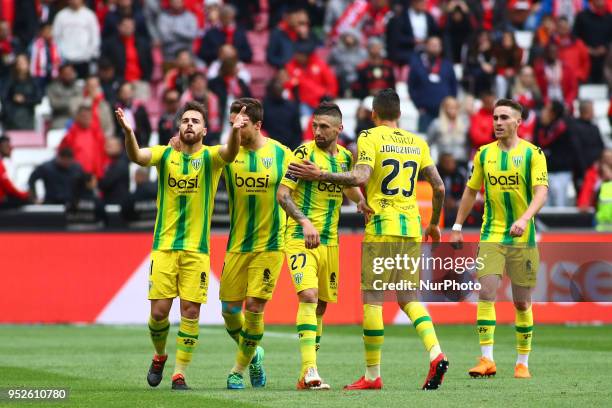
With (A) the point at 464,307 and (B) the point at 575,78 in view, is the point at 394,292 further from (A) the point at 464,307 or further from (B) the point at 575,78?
(B) the point at 575,78

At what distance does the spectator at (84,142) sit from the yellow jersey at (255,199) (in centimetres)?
1146

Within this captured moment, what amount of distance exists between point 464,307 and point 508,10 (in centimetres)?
1079

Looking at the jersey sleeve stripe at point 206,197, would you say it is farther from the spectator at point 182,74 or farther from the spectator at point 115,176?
the spectator at point 182,74

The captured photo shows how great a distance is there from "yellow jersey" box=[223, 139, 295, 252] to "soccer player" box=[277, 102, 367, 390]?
0.29m

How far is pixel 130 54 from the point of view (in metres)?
25.4

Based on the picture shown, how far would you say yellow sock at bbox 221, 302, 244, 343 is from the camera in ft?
39.2

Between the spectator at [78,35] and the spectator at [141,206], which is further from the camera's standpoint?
the spectator at [78,35]

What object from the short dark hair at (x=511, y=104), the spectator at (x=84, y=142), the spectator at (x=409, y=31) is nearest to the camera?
the short dark hair at (x=511, y=104)

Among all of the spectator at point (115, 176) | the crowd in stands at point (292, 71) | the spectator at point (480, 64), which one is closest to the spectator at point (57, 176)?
the crowd in stands at point (292, 71)

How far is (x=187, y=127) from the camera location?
11414mm

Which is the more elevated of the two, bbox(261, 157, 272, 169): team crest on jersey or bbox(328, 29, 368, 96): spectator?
bbox(328, 29, 368, 96): spectator

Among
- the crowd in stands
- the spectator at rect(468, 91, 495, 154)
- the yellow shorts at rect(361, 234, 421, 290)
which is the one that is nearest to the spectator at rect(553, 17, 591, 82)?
the crowd in stands

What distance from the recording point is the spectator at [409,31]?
86.6 feet

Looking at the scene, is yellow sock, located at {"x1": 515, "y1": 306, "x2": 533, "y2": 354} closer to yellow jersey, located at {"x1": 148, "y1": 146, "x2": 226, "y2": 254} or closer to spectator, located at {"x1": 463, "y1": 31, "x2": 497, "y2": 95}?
yellow jersey, located at {"x1": 148, "y1": 146, "x2": 226, "y2": 254}
